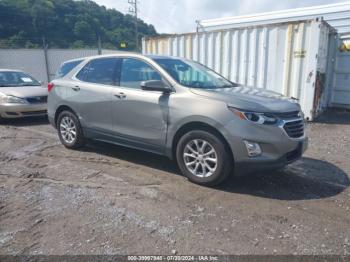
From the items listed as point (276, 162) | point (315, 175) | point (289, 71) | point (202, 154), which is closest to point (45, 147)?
point (202, 154)

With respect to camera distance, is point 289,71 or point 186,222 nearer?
point 186,222

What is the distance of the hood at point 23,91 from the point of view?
8477 mm

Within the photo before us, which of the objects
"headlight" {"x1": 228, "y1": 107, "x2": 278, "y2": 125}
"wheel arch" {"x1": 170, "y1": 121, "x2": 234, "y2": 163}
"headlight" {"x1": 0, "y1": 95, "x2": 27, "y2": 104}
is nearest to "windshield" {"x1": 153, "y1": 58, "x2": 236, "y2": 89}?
"wheel arch" {"x1": 170, "y1": 121, "x2": 234, "y2": 163}

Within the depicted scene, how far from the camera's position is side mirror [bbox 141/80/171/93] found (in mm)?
4324

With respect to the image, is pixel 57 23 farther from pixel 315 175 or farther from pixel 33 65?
pixel 315 175

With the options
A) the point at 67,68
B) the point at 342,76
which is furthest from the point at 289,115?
the point at 342,76

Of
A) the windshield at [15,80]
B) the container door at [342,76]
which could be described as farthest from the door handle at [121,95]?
the container door at [342,76]

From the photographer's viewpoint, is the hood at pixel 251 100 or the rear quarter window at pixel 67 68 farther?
the rear quarter window at pixel 67 68

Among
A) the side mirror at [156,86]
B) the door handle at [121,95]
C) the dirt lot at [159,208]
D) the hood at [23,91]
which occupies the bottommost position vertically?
the dirt lot at [159,208]

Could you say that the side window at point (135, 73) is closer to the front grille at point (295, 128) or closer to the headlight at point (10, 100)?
the front grille at point (295, 128)

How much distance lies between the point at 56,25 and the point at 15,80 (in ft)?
70.3

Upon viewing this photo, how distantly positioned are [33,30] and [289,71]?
24.2 m

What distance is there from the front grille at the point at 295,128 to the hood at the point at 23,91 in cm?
708

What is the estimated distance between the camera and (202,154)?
13.6ft
